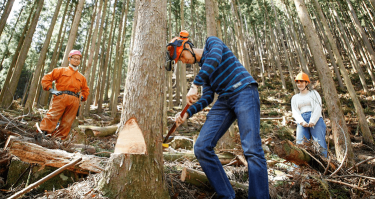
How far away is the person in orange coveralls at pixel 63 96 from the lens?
402 centimetres

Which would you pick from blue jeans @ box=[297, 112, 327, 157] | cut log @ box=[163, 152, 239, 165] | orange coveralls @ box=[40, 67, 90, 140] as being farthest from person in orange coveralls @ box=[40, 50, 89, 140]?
blue jeans @ box=[297, 112, 327, 157]

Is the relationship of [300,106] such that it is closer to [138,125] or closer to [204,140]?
[204,140]

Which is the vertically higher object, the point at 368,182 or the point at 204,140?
the point at 204,140

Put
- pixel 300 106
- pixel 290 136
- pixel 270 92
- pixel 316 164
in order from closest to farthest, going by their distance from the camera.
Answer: pixel 316 164, pixel 300 106, pixel 290 136, pixel 270 92

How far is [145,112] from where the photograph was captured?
6.11 ft

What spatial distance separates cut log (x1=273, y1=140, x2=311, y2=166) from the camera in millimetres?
2320

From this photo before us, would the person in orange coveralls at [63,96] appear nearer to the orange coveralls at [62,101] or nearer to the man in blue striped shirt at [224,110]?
the orange coveralls at [62,101]

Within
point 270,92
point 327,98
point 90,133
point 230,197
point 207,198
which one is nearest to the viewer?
point 230,197

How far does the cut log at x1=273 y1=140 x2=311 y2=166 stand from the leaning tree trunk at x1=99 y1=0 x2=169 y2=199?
1.36 metres

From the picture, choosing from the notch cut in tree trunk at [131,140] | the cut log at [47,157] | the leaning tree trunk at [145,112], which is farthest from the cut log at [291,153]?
the cut log at [47,157]

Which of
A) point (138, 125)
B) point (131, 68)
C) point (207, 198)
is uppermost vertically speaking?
point (131, 68)

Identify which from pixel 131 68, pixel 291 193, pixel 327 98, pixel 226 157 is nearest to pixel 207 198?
pixel 291 193

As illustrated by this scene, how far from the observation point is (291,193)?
85.7 inches

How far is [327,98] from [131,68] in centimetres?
406
